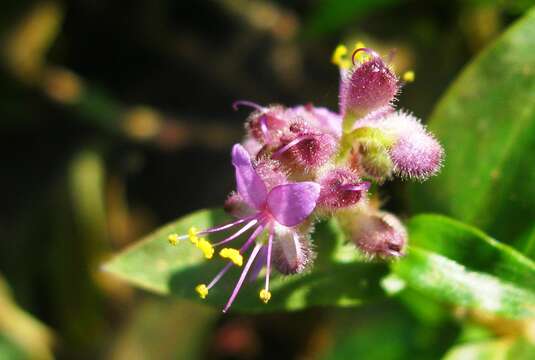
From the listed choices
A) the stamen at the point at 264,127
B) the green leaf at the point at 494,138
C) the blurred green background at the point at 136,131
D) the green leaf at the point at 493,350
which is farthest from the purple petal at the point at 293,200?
the blurred green background at the point at 136,131

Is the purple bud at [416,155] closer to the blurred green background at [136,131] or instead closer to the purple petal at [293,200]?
the purple petal at [293,200]

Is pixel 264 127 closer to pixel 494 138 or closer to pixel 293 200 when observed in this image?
pixel 293 200

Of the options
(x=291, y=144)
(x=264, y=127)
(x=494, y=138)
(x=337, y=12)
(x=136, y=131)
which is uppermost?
(x=337, y=12)

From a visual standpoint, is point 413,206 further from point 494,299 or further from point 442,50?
point 442,50

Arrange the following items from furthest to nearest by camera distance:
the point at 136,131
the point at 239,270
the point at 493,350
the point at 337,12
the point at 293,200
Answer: the point at 136,131 → the point at 337,12 → the point at 493,350 → the point at 239,270 → the point at 293,200

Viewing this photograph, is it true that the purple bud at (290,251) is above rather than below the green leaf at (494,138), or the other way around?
below

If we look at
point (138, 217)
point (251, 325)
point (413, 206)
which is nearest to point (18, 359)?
point (138, 217)

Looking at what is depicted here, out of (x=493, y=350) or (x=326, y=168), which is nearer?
(x=326, y=168)

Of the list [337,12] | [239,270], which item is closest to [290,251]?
[239,270]
